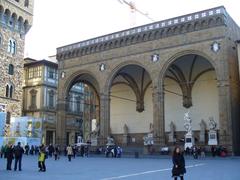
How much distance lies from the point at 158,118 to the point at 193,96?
630 cm

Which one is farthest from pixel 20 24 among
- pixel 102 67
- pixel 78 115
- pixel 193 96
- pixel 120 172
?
pixel 120 172

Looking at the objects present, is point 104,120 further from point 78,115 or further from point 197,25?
point 78,115

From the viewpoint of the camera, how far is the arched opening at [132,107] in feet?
111

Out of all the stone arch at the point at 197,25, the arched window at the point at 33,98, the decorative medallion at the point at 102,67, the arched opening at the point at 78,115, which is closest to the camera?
the stone arch at the point at 197,25

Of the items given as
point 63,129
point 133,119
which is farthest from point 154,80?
point 63,129

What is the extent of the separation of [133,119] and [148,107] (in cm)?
211

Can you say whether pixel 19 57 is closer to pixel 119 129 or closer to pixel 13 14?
pixel 13 14

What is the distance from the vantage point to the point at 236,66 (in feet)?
86.8

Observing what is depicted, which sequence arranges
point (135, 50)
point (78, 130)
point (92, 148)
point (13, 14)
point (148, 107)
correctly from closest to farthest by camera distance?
point (135, 50), point (92, 148), point (148, 107), point (13, 14), point (78, 130)

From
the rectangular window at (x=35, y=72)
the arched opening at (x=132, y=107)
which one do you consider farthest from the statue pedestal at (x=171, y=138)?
the rectangular window at (x=35, y=72)

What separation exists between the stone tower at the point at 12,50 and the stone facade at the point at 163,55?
7500 millimetres

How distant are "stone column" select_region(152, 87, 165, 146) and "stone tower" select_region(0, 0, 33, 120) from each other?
1809 centimetres

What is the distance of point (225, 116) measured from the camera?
23.2 meters

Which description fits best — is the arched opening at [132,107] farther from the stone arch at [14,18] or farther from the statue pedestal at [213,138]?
the stone arch at [14,18]
